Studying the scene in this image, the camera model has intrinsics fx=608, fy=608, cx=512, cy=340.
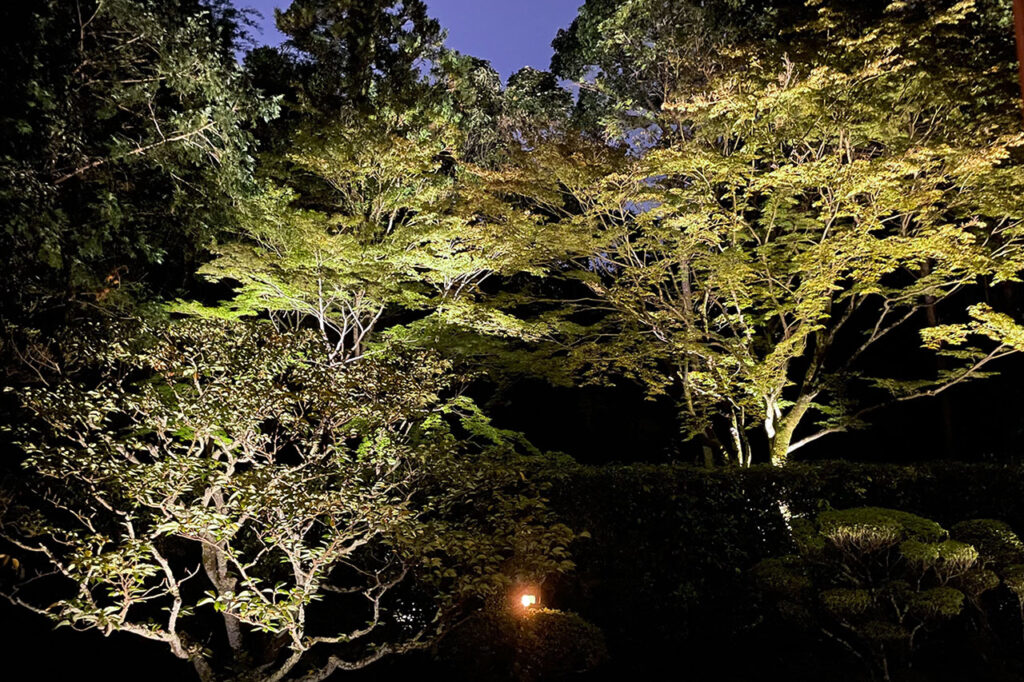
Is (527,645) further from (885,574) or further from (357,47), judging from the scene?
(357,47)

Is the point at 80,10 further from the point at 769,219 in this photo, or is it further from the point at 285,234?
the point at 769,219

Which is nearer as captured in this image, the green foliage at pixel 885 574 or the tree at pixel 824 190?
the green foliage at pixel 885 574

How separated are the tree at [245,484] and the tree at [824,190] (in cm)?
341

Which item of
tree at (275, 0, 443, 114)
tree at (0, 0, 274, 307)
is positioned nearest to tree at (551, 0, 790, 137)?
tree at (275, 0, 443, 114)

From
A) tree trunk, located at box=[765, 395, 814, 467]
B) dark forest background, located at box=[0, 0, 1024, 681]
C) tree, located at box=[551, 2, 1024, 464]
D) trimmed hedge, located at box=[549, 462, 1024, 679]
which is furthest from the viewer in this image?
tree trunk, located at box=[765, 395, 814, 467]

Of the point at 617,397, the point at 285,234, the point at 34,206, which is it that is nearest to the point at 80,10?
the point at 34,206

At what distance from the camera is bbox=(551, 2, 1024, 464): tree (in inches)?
251

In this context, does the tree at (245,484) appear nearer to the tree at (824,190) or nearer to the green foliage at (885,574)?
the green foliage at (885,574)

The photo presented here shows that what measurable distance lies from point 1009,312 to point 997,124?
17.9 feet

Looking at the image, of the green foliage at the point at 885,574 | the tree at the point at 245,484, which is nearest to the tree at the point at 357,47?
the tree at the point at 245,484

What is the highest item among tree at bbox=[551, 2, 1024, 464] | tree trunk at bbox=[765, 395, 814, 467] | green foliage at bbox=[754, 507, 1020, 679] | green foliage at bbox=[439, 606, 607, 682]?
tree at bbox=[551, 2, 1024, 464]

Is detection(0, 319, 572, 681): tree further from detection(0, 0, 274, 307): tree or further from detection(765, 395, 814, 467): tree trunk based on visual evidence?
detection(765, 395, 814, 467): tree trunk

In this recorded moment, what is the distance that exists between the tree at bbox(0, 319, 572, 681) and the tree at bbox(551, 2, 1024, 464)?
134 inches

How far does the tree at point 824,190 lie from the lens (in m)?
6.37
